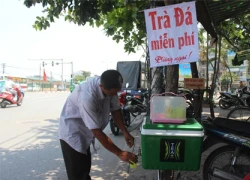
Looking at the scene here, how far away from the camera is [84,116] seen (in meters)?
2.12

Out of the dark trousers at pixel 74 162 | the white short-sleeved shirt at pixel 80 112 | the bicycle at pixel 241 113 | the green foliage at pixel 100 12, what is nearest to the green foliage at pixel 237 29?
the bicycle at pixel 241 113

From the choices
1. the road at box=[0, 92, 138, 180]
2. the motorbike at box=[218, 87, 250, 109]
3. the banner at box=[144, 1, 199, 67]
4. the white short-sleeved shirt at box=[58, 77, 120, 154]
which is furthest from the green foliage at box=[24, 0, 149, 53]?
the motorbike at box=[218, 87, 250, 109]

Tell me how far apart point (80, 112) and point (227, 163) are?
1.81 m

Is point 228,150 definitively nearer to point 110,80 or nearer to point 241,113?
point 110,80

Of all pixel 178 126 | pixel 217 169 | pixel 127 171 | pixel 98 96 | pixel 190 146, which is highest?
pixel 98 96

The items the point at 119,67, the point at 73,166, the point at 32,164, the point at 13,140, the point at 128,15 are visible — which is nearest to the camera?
the point at 73,166

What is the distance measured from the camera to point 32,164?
4520mm

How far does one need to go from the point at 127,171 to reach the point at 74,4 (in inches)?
109

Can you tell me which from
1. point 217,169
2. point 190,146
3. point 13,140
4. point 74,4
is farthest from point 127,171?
point 13,140

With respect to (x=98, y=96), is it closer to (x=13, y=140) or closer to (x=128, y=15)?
(x=128, y=15)

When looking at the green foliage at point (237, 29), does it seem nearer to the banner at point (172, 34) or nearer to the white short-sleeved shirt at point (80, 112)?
the banner at point (172, 34)

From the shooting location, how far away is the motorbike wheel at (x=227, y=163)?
9.46ft

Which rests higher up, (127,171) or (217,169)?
(217,169)

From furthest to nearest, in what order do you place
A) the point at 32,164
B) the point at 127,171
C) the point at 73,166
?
the point at 32,164 → the point at 127,171 → the point at 73,166
